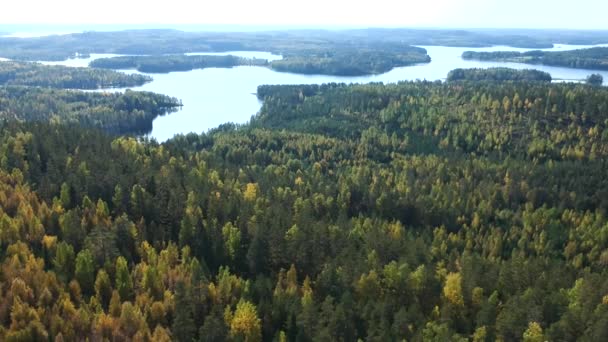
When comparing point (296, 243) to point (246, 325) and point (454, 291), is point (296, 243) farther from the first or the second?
point (246, 325)

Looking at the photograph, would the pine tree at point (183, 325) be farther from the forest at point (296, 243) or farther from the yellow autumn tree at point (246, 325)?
the yellow autumn tree at point (246, 325)

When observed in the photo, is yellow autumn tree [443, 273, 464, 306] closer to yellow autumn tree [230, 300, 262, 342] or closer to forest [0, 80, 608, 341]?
Answer: forest [0, 80, 608, 341]

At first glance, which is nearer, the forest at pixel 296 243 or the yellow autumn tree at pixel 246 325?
the yellow autumn tree at pixel 246 325

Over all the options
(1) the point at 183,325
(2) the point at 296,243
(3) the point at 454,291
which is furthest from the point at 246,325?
(3) the point at 454,291

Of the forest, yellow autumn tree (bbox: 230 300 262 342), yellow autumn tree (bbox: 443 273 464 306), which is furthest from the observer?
yellow autumn tree (bbox: 443 273 464 306)

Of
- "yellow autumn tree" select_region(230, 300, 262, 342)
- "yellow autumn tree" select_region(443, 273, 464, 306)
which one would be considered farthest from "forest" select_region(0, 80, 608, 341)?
"yellow autumn tree" select_region(443, 273, 464, 306)

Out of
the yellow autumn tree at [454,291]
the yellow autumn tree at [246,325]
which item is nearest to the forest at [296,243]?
the yellow autumn tree at [246,325]

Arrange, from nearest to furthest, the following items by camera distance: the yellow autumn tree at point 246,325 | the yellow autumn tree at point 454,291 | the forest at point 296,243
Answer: the yellow autumn tree at point 246,325
the forest at point 296,243
the yellow autumn tree at point 454,291

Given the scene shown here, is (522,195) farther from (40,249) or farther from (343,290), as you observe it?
(40,249)

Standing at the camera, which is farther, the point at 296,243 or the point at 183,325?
the point at 296,243
